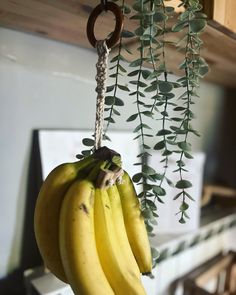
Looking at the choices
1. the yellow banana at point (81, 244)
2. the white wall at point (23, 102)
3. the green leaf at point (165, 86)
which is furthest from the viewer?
the white wall at point (23, 102)

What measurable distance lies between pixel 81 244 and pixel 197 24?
11.8 inches

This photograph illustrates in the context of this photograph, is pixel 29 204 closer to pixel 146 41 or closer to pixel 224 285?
pixel 146 41

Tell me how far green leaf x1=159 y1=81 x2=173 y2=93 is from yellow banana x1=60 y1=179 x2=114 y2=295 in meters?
0.17

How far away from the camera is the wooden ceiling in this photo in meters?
0.46

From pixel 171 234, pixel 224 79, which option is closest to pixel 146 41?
pixel 171 234

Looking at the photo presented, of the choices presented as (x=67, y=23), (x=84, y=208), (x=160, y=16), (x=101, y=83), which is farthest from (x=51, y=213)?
(x=67, y=23)

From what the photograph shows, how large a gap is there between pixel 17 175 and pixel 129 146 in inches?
12.2

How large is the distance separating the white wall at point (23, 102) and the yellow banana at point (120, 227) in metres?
0.33

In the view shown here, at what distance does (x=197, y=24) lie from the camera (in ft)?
1.23

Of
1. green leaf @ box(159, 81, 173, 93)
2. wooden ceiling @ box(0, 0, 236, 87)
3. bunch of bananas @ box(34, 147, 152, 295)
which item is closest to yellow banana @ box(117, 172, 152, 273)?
bunch of bananas @ box(34, 147, 152, 295)

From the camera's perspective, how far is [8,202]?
604 millimetres

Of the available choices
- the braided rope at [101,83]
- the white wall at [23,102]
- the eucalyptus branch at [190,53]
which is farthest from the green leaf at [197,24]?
the white wall at [23,102]

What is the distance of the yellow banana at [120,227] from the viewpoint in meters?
0.33

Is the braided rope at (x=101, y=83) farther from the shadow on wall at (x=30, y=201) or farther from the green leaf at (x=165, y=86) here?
the shadow on wall at (x=30, y=201)
